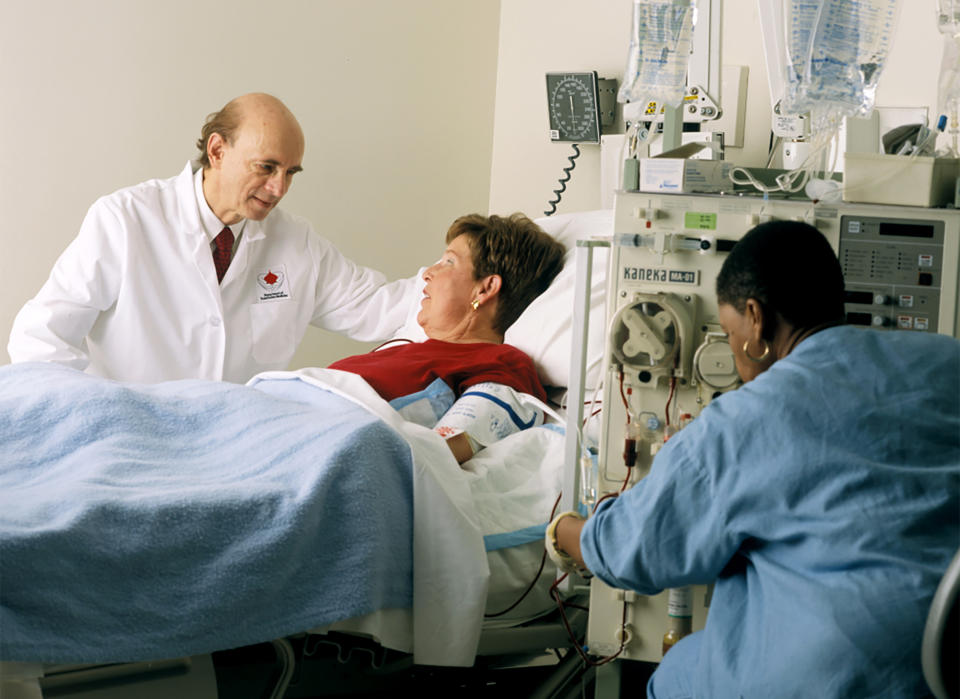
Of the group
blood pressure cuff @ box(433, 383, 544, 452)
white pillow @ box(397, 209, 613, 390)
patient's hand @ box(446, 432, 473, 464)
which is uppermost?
white pillow @ box(397, 209, 613, 390)

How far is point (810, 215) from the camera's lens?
1616 millimetres

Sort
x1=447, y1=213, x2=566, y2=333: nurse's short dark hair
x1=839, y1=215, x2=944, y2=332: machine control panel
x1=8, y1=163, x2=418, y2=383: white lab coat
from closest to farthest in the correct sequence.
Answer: x1=839, y1=215, x2=944, y2=332: machine control panel → x1=447, y1=213, x2=566, y2=333: nurse's short dark hair → x1=8, y1=163, x2=418, y2=383: white lab coat

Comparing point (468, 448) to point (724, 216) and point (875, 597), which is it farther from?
point (875, 597)

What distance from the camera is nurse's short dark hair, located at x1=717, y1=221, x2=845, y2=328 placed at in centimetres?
130

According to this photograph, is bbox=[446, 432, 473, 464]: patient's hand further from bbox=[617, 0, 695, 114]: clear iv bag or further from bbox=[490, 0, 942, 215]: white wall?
bbox=[490, 0, 942, 215]: white wall

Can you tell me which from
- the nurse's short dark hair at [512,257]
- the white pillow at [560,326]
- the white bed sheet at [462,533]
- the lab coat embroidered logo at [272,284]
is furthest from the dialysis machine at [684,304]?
the lab coat embroidered logo at [272,284]

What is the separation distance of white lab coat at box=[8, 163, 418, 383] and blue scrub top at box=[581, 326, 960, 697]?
172cm

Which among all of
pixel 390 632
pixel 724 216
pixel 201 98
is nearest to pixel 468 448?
pixel 390 632

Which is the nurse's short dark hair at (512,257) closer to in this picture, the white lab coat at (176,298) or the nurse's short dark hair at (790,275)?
the white lab coat at (176,298)

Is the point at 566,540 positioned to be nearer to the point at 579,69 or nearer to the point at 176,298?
the point at 176,298

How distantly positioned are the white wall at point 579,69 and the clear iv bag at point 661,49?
0.83 meters

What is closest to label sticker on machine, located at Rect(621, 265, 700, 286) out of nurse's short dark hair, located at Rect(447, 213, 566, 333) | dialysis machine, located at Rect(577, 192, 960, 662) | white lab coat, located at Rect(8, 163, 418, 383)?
dialysis machine, located at Rect(577, 192, 960, 662)

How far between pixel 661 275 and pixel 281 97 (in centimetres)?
200

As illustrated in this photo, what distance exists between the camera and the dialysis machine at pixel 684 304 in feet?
5.21
